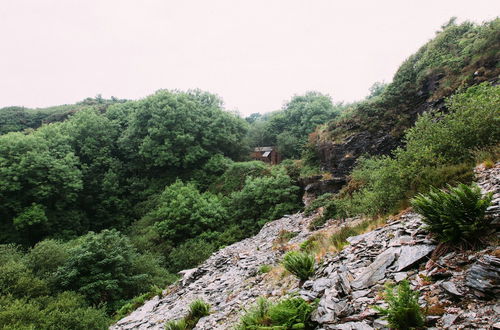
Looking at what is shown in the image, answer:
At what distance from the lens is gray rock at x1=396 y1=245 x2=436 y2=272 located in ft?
13.4

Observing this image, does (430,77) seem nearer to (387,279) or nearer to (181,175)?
(387,279)

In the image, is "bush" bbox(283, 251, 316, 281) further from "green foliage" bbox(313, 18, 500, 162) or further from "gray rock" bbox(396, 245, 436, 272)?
"green foliage" bbox(313, 18, 500, 162)

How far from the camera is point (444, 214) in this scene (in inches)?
162

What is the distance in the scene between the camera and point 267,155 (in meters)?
33.9

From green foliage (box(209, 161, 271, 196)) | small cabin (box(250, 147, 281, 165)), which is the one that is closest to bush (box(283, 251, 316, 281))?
green foliage (box(209, 161, 271, 196))

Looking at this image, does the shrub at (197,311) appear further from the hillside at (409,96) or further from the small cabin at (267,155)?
the small cabin at (267,155)

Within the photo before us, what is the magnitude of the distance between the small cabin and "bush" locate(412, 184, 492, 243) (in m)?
29.4

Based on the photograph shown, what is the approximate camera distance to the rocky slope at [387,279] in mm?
3025

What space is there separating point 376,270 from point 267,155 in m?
29.6

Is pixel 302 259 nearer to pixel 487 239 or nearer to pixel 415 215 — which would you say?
pixel 415 215

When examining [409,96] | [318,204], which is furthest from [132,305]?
[409,96]

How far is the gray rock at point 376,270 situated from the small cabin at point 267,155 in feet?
94.8

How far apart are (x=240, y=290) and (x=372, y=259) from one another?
4.27 m

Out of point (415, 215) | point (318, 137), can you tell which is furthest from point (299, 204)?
point (415, 215)
